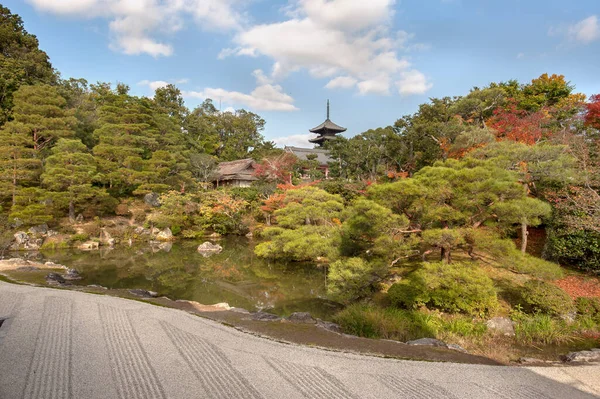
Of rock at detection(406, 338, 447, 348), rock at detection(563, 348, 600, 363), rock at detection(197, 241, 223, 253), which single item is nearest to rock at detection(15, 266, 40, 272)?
rock at detection(197, 241, 223, 253)

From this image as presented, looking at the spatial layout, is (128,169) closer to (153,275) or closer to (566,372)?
(153,275)

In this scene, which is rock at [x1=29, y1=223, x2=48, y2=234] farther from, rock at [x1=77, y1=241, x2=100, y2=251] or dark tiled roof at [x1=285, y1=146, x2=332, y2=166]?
dark tiled roof at [x1=285, y1=146, x2=332, y2=166]

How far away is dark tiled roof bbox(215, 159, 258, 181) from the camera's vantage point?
24312 mm

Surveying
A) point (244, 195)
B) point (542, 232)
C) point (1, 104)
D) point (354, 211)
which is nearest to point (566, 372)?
point (354, 211)

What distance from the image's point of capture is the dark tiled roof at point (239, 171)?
79.8 feet

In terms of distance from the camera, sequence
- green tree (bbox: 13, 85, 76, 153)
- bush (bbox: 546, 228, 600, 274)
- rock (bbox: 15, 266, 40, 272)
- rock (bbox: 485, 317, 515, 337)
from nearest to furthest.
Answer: rock (bbox: 485, 317, 515, 337) < bush (bbox: 546, 228, 600, 274) < rock (bbox: 15, 266, 40, 272) < green tree (bbox: 13, 85, 76, 153)

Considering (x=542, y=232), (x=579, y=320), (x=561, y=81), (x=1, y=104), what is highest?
(x=561, y=81)

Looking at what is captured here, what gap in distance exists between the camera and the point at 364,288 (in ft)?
23.6

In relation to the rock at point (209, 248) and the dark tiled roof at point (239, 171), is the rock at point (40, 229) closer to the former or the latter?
the rock at point (209, 248)

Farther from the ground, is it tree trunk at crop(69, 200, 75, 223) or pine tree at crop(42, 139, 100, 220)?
pine tree at crop(42, 139, 100, 220)

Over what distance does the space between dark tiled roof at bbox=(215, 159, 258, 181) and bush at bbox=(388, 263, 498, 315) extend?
18.8 m

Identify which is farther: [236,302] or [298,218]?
[298,218]

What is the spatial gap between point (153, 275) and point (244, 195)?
896 centimetres

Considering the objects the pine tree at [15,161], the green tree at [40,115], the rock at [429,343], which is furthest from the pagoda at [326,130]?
the rock at [429,343]
